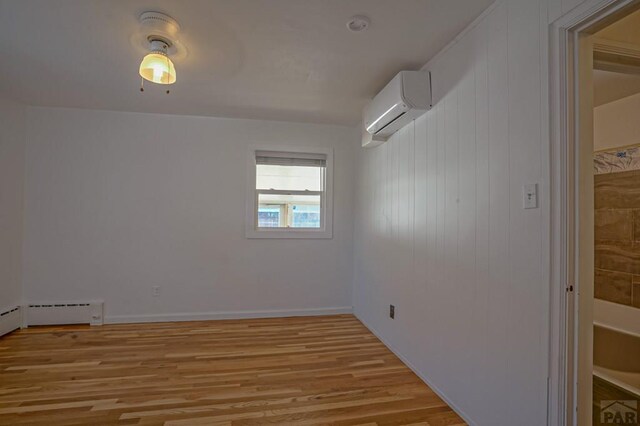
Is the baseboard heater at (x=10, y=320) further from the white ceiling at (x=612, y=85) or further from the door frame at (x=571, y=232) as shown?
the white ceiling at (x=612, y=85)

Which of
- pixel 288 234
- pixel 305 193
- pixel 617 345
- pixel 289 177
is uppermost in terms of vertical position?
pixel 289 177

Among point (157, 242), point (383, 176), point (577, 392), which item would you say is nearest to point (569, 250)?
point (577, 392)

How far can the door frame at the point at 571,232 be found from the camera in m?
1.32

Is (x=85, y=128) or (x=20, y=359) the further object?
(x=85, y=128)

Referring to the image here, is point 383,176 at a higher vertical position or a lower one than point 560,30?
lower

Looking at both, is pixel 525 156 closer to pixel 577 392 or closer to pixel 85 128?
pixel 577 392

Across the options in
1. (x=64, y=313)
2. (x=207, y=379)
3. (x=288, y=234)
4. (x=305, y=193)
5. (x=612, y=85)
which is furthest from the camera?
(x=305, y=193)

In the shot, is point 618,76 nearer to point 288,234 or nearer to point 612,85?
point 612,85

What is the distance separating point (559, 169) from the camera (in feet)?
4.41

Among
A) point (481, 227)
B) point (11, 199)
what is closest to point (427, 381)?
point (481, 227)

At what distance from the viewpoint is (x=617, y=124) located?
3.00 m

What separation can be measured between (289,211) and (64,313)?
2.74 meters

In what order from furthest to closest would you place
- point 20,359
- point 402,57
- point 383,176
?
point 383,176
point 20,359
point 402,57

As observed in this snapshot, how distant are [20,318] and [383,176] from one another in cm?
414
